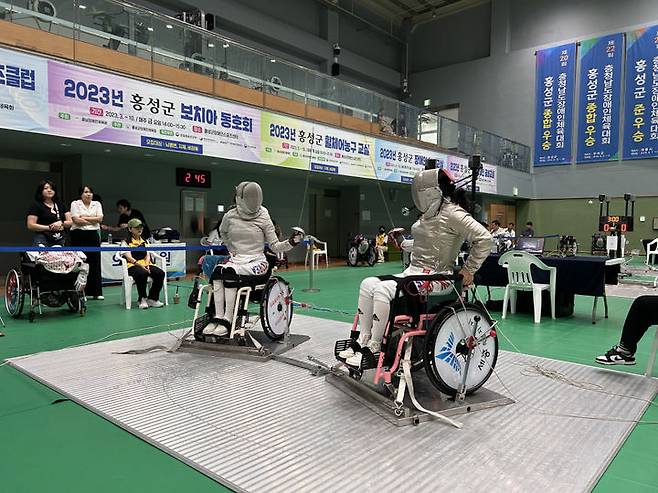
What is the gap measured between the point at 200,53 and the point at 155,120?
1.54m

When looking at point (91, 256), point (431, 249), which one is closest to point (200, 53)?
point (91, 256)

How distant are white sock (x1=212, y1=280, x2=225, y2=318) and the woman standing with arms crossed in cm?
258

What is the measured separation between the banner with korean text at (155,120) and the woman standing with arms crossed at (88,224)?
2.99 ft

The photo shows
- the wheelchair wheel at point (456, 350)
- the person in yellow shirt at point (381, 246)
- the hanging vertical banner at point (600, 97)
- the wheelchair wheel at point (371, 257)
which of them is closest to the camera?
the wheelchair wheel at point (456, 350)

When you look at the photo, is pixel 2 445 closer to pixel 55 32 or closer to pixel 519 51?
pixel 55 32

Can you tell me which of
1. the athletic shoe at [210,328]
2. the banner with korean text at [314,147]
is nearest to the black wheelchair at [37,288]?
the athletic shoe at [210,328]

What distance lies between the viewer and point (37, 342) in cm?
371

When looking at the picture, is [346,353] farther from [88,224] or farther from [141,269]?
[88,224]

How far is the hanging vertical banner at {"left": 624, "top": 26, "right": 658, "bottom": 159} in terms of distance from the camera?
13.8 m

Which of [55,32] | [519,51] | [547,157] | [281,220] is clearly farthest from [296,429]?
[519,51]

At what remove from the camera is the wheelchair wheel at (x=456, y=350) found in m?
2.35

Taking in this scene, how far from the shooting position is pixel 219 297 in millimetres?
3496

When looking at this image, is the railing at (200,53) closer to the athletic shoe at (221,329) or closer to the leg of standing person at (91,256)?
the leg of standing person at (91,256)

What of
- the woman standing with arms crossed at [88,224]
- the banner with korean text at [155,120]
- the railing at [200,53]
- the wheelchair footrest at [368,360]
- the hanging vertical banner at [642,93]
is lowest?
the wheelchair footrest at [368,360]
